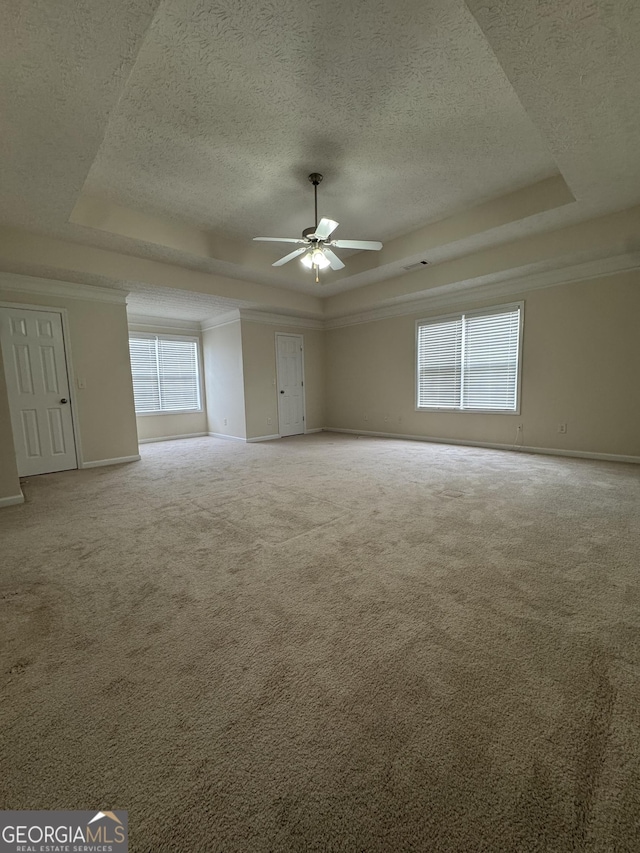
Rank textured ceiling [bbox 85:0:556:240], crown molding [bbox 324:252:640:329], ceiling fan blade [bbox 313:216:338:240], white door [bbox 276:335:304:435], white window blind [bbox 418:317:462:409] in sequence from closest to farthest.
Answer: textured ceiling [bbox 85:0:556:240], ceiling fan blade [bbox 313:216:338:240], crown molding [bbox 324:252:640:329], white window blind [bbox 418:317:462:409], white door [bbox 276:335:304:435]

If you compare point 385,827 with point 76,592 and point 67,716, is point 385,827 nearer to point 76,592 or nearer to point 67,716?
point 67,716

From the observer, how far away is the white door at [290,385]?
7.04m

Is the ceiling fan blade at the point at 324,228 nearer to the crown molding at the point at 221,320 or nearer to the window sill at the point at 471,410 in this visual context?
the crown molding at the point at 221,320

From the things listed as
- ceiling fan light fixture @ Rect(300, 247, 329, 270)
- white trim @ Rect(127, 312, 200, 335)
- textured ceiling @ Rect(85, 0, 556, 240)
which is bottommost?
white trim @ Rect(127, 312, 200, 335)

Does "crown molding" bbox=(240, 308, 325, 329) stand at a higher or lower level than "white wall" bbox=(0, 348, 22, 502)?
higher

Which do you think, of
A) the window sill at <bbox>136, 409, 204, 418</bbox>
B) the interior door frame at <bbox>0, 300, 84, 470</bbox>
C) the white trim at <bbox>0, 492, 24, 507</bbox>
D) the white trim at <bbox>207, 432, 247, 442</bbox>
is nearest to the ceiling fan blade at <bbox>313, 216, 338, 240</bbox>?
the interior door frame at <bbox>0, 300, 84, 470</bbox>

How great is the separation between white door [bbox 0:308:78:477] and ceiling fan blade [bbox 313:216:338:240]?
3.68 meters

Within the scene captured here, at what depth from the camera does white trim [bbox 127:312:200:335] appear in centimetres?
659

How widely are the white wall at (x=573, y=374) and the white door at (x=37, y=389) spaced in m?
5.34

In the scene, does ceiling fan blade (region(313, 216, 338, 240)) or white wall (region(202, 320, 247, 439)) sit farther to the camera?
white wall (region(202, 320, 247, 439))

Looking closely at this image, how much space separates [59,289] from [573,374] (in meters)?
6.83

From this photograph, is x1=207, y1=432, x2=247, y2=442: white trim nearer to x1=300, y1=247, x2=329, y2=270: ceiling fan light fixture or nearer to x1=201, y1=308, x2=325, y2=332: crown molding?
x1=201, y1=308, x2=325, y2=332: crown molding

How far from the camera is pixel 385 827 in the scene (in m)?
0.85

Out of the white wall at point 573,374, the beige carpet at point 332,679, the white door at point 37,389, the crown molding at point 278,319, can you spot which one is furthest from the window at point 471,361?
the white door at point 37,389
